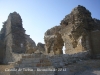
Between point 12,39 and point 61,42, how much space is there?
28.3ft

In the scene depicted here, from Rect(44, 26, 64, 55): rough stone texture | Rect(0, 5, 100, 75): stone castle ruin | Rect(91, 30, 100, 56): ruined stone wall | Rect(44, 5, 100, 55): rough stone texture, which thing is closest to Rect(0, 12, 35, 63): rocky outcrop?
Rect(0, 5, 100, 75): stone castle ruin

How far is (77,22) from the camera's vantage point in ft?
49.0

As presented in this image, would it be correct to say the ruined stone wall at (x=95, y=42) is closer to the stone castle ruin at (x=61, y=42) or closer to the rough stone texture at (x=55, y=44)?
the stone castle ruin at (x=61, y=42)

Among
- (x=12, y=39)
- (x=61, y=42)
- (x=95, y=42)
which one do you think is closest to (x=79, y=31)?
(x=95, y=42)

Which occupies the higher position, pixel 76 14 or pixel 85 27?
pixel 76 14

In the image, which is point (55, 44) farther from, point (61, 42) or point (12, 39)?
point (12, 39)

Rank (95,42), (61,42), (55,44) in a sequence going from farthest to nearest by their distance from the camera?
1. (55,44)
2. (61,42)
3. (95,42)

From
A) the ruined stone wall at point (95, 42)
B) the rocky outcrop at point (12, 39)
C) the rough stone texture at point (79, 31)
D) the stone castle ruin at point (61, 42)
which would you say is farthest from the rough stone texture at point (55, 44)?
the ruined stone wall at point (95, 42)

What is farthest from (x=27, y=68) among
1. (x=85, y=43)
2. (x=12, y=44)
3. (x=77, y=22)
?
(x=12, y=44)

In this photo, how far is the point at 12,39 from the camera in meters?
23.6

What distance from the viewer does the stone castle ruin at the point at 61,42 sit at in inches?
298

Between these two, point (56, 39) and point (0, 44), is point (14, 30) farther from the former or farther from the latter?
point (56, 39)

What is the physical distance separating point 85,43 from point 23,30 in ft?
50.4

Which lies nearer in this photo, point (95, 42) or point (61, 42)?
point (95, 42)
